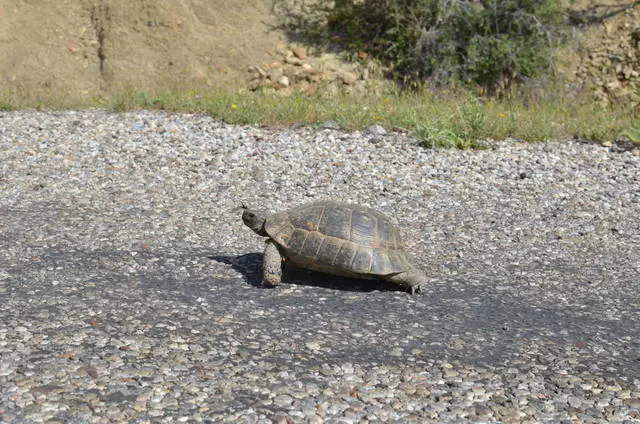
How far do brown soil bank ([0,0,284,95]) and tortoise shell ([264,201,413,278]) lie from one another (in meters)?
9.45

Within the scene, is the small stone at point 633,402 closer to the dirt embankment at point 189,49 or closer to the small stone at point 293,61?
the dirt embankment at point 189,49

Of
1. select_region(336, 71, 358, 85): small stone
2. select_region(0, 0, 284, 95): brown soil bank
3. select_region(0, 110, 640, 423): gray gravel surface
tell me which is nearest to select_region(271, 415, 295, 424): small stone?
select_region(0, 110, 640, 423): gray gravel surface

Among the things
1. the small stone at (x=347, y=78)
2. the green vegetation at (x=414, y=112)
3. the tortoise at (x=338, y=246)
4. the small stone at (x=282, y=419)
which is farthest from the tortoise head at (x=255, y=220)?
the small stone at (x=347, y=78)

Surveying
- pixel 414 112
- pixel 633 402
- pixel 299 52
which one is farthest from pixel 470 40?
pixel 633 402

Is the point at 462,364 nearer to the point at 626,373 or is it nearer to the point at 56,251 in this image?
the point at 626,373

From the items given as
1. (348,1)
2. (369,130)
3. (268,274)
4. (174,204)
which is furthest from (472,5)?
(268,274)

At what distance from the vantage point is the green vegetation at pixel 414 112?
11289 millimetres

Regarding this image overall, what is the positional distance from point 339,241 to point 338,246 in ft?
0.14

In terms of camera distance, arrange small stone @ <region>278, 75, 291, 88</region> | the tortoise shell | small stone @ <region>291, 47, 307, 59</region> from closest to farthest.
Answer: the tortoise shell → small stone @ <region>278, 75, 291, 88</region> → small stone @ <region>291, 47, 307, 59</region>

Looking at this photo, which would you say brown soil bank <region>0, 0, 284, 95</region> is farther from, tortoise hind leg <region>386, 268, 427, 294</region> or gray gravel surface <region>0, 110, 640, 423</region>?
tortoise hind leg <region>386, 268, 427, 294</region>

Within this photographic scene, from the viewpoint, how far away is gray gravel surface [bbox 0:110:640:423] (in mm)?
4652

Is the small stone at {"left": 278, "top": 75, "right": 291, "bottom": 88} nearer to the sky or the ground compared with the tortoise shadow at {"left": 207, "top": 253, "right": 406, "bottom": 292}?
nearer to the sky

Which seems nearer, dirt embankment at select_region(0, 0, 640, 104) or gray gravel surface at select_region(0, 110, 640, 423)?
gray gravel surface at select_region(0, 110, 640, 423)

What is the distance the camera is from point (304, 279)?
673 centimetres
